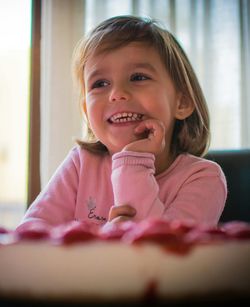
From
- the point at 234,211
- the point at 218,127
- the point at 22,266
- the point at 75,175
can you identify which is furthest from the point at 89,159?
the point at 218,127

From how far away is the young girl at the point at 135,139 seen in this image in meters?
0.74

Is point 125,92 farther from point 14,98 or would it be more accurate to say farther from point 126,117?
point 14,98

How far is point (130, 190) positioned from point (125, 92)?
21 centimetres

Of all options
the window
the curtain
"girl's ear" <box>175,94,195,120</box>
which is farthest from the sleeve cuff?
the window

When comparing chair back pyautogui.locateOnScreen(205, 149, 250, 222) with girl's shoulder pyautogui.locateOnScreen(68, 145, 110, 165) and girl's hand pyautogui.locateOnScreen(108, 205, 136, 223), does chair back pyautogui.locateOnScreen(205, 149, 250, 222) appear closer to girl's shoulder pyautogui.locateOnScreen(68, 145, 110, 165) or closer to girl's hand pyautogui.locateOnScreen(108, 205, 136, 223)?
girl's shoulder pyautogui.locateOnScreen(68, 145, 110, 165)

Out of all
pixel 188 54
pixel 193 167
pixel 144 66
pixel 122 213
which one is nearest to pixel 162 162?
pixel 193 167

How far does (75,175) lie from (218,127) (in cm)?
125

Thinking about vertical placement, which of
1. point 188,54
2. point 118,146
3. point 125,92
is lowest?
point 118,146

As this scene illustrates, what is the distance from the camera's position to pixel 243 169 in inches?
39.0

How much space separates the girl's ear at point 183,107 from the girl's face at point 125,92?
1.9 inches

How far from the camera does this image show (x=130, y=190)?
70 cm

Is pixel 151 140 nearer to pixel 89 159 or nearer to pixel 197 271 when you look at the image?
pixel 89 159

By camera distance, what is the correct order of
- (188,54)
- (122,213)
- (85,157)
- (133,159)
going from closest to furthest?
1. (122,213)
2. (133,159)
3. (85,157)
4. (188,54)

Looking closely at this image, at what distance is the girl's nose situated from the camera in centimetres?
82
